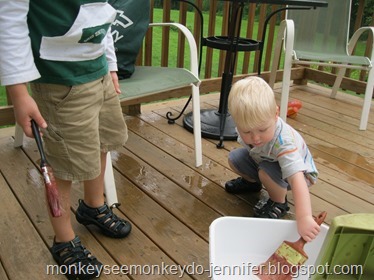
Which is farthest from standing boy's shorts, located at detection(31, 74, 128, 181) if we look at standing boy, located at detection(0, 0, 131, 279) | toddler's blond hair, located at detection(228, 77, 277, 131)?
toddler's blond hair, located at detection(228, 77, 277, 131)

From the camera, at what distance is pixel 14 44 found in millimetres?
992

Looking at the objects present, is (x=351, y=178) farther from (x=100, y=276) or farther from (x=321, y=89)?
(x=321, y=89)

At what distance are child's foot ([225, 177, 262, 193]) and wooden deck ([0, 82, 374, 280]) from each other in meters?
0.03

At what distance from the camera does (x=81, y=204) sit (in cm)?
150

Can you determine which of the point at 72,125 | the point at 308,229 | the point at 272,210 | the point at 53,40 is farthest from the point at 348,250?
the point at 53,40

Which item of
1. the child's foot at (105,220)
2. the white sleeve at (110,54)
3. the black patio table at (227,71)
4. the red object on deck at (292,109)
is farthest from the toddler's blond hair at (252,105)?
the red object on deck at (292,109)

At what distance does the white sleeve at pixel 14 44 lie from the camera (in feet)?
3.22

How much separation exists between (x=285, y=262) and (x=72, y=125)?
727 mm

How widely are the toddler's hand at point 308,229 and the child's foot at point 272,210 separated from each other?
1.46 ft

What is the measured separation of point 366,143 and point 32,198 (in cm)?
197

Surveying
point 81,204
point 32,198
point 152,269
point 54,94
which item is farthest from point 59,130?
point 32,198

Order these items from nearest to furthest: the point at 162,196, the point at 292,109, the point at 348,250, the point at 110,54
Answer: the point at 348,250 < the point at 110,54 < the point at 162,196 < the point at 292,109

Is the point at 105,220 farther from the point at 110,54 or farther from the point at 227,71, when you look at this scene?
the point at 227,71

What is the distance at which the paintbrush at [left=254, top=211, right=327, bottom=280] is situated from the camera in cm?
117
